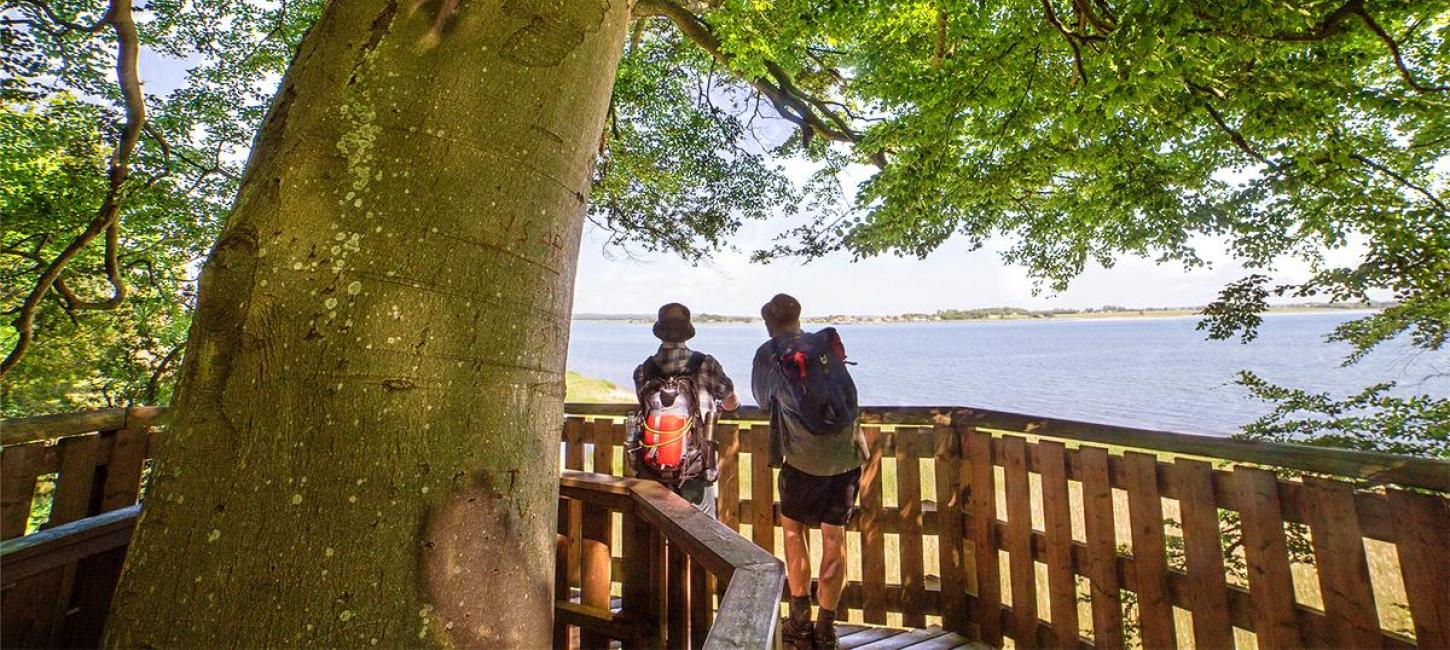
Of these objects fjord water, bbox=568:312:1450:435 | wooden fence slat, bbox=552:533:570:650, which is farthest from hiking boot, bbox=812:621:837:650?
fjord water, bbox=568:312:1450:435

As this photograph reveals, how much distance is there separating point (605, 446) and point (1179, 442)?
3.07m

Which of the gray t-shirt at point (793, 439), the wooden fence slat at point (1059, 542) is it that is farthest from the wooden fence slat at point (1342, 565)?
the gray t-shirt at point (793, 439)

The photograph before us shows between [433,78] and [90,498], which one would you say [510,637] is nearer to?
[433,78]

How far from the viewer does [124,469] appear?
8.27 ft

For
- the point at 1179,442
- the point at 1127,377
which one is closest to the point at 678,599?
the point at 1179,442

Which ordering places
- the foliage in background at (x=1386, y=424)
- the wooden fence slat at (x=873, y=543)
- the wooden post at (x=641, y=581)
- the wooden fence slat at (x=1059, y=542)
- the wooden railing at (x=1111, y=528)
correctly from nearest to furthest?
1. the wooden post at (x=641, y=581)
2. the wooden railing at (x=1111, y=528)
3. the wooden fence slat at (x=1059, y=542)
4. the wooden fence slat at (x=873, y=543)
5. the foliage in background at (x=1386, y=424)

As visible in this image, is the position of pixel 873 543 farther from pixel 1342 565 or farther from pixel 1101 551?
pixel 1342 565

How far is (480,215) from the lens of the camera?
966 mm

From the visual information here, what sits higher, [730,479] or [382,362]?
[382,362]

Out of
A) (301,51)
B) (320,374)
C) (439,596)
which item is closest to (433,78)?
(301,51)

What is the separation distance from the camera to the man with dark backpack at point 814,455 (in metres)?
2.62

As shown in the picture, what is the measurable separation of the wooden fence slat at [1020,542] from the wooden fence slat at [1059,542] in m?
0.08

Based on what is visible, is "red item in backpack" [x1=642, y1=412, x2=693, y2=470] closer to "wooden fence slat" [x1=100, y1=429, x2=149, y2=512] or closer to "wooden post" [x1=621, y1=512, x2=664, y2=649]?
"wooden post" [x1=621, y1=512, x2=664, y2=649]

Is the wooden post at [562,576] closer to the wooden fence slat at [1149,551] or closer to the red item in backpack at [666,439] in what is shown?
the red item in backpack at [666,439]
